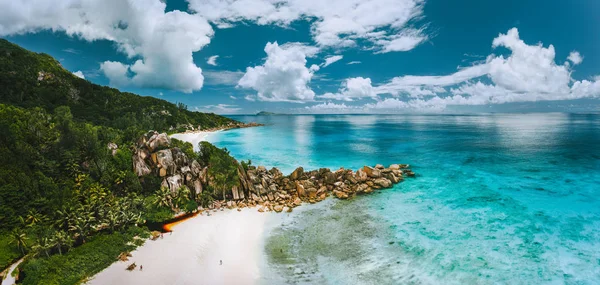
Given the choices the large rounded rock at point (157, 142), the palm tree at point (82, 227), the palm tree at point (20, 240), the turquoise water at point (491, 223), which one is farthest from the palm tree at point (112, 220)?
the turquoise water at point (491, 223)

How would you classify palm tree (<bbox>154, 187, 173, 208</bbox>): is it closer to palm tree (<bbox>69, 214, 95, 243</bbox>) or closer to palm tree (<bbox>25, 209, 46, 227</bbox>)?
palm tree (<bbox>69, 214, 95, 243</bbox>)

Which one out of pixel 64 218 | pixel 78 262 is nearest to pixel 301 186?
pixel 78 262

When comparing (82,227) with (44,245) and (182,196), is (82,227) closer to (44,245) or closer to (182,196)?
(44,245)

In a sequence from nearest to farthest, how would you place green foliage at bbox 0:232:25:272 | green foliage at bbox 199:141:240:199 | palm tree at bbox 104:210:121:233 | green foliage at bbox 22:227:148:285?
green foliage at bbox 22:227:148:285
green foliage at bbox 0:232:25:272
palm tree at bbox 104:210:121:233
green foliage at bbox 199:141:240:199

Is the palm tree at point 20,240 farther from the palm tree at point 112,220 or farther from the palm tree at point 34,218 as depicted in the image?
the palm tree at point 112,220

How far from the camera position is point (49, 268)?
22.8 meters

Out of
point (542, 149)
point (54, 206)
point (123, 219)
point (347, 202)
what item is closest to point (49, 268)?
point (123, 219)

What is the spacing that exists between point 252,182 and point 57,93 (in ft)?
369

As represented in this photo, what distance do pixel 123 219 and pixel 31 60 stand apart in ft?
443

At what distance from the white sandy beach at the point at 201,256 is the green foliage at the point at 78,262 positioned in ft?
3.87

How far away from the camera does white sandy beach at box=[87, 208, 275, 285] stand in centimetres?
2327

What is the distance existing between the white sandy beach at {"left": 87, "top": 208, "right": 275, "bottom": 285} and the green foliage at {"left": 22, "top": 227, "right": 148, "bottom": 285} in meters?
1.18

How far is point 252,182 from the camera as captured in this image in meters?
45.1

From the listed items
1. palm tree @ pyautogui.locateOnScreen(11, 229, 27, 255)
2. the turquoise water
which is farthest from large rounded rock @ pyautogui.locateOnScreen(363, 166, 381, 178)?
palm tree @ pyautogui.locateOnScreen(11, 229, 27, 255)
